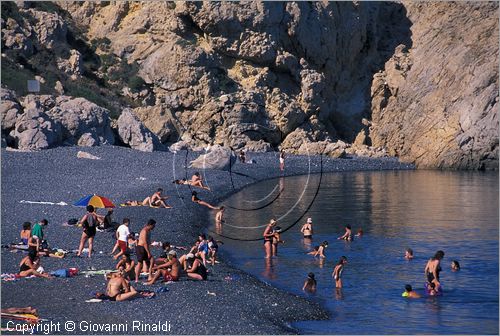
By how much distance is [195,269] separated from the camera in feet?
73.2

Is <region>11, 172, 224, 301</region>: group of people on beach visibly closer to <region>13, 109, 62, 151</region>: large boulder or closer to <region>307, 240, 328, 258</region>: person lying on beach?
<region>307, 240, 328, 258</region>: person lying on beach

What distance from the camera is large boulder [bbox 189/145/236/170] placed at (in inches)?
1984

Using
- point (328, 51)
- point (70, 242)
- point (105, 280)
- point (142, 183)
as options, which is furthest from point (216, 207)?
point (328, 51)

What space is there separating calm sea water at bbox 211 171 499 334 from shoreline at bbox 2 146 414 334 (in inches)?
46.8

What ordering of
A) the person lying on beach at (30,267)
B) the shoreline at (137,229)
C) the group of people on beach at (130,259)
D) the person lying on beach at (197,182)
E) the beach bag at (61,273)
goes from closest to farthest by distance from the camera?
the shoreline at (137,229), the group of people on beach at (130,259), the person lying on beach at (30,267), the beach bag at (61,273), the person lying on beach at (197,182)

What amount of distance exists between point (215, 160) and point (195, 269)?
28.8 metres

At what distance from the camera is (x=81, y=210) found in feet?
102

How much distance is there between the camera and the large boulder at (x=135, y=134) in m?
54.9

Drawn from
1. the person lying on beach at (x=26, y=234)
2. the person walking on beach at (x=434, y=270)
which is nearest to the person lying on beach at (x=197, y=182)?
the person lying on beach at (x=26, y=234)

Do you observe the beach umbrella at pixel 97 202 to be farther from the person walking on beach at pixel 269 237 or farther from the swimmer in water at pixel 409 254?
the swimmer in water at pixel 409 254

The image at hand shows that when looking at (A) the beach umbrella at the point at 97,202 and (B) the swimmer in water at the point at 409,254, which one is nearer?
(B) the swimmer in water at the point at 409,254

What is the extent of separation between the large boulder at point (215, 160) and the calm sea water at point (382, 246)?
2.45 meters

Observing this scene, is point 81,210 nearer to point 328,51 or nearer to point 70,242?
point 70,242

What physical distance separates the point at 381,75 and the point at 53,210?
4792 cm
